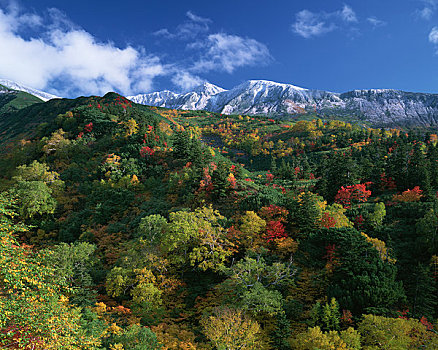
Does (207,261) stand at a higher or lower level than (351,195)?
lower

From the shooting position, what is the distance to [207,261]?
33094 mm

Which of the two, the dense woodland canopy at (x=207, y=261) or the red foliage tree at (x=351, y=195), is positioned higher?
→ the red foliage tree at (x=351, y=195)

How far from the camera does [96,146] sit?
79875 mm

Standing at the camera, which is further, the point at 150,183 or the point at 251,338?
the point at 150,183

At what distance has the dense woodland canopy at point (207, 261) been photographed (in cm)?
1864

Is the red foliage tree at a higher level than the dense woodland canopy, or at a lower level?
higher

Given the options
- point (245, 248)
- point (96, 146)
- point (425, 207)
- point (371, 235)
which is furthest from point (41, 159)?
point (425, 207)

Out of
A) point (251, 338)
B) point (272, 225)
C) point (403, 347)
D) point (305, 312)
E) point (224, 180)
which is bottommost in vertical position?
point (251, 338)

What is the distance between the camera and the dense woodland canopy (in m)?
18.6

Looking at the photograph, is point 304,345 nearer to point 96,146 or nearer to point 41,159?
point 96,146

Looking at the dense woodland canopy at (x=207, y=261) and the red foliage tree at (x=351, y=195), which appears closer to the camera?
the dense woodland canopy at (x=207, y=261)

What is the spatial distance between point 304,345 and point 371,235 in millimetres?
29702

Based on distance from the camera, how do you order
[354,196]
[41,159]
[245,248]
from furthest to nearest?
[41,159] < [354,196] < [245,248]

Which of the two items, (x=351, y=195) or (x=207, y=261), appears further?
(x=351, y=195)
